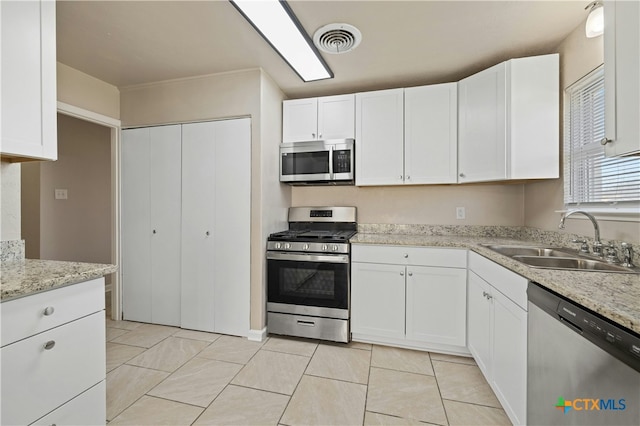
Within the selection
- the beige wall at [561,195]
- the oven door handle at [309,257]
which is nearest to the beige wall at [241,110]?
the oven door handle at [309,257]

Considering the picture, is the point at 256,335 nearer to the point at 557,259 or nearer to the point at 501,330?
the point at 501,330

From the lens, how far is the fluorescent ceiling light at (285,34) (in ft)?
5.22

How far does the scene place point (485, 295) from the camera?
182 cm

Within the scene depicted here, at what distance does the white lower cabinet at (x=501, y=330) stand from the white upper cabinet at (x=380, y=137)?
1.05m

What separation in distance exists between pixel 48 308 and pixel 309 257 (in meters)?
1.65

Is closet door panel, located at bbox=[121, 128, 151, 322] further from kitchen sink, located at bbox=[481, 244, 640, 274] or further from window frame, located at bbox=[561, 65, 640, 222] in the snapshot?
window frame, located at bbox=[561, 65, 640, 222]

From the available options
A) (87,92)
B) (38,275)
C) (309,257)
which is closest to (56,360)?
(38,275)

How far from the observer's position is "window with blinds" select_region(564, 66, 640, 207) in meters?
1.56

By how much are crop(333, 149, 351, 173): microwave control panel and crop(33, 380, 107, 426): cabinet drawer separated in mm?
2203

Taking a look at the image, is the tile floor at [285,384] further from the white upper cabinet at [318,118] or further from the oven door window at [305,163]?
the white upper cabinet at [318,118]

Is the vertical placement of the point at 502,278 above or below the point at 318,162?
below

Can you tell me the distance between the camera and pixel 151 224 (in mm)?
2779

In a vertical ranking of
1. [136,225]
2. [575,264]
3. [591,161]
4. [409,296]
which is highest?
[591,161]

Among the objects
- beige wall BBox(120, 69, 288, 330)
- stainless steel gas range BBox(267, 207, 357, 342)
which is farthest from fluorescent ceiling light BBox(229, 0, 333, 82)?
stainless steel gas range BBox(267, 207, 357, 342)
